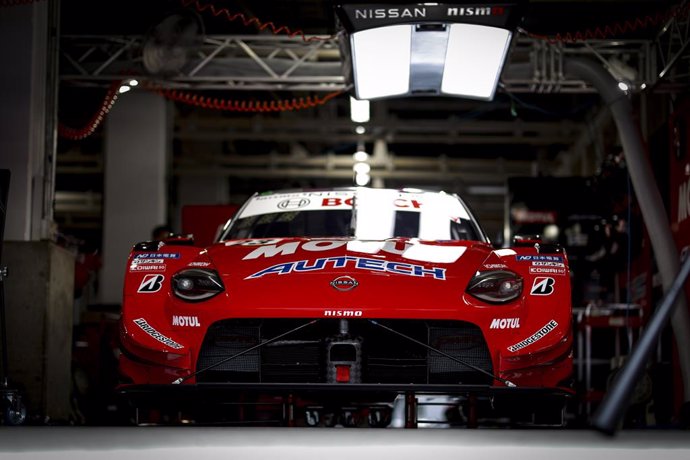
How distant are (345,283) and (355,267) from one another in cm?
15

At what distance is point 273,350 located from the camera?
15.7 feet

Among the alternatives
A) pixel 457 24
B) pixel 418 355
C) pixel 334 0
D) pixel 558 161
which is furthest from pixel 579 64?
pixel 558 161

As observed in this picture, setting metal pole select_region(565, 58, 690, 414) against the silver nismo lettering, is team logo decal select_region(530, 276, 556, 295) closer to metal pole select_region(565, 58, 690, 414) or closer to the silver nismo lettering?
the silver nismo lettering

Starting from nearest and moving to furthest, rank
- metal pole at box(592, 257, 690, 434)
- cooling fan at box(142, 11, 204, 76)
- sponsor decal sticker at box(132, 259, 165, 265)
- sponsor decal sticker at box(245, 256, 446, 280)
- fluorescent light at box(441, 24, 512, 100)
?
metal pole at box(592, 257, 690, 434)
sponsor decal sticker at box(245, 256, 446, 280)
sponsor decal sticker at box(132, 259, 165, 265)
fluorescent light at box(441, 24, 512, 100)
cooling fan at box(142, 11, 204, 76)

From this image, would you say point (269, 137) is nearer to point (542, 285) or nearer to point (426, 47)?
point (426, 47)

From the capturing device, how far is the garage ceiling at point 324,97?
11.3m

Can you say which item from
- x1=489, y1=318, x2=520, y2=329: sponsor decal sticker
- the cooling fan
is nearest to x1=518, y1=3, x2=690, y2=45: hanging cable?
the cooling fan

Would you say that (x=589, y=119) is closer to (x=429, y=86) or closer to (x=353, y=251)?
(x=429, y=86)

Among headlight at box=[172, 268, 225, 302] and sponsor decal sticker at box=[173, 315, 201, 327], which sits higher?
headlight at box=[172, 268, 225, 302]

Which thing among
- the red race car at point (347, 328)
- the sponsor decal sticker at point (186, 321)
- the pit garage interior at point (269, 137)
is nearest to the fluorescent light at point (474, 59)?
the pit garage interior at point (269, 137)

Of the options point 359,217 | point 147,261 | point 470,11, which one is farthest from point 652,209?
point 147,261

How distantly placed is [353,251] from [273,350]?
663mm

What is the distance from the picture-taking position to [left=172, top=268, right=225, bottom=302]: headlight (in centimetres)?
485

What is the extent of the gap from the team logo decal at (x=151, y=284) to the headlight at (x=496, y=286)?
1419 mm
